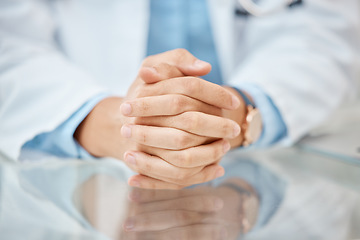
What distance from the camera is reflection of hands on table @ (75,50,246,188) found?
38cm

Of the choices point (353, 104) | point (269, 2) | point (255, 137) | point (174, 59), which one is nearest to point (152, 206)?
point (174, 59)

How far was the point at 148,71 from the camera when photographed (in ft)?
1.25

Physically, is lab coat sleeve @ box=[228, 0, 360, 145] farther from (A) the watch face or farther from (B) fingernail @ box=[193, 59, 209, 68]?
(B) fingernail @ box=[193, 59, 209, 68]

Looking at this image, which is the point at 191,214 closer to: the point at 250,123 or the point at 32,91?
the point at 250,123

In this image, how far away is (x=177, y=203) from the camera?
1.20 ft

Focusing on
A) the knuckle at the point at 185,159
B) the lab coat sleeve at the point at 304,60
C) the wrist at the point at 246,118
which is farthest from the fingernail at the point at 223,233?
the lab coat sleeve at the point at 304,60

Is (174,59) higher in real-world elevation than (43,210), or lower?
higher

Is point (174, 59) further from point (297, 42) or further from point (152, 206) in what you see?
point (297, 42)

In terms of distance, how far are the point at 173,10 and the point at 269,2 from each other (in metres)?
0.20

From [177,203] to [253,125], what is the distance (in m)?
0.22

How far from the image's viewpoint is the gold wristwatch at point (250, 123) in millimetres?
514

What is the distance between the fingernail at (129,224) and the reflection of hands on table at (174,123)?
9 centimetres

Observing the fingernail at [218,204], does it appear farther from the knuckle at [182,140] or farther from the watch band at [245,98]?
the watch band at [245,98]

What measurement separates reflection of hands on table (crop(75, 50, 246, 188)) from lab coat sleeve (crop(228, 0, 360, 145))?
0.19 m
